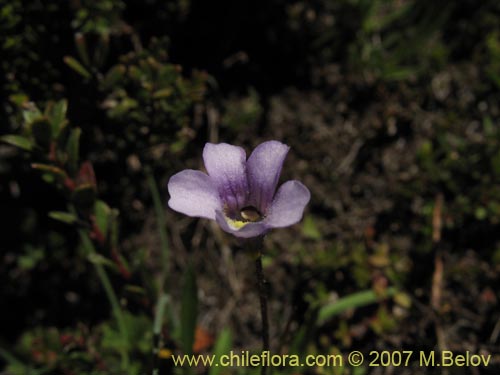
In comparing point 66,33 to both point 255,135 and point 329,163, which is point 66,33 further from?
point 329,163

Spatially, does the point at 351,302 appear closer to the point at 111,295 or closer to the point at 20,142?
the point at 111,295

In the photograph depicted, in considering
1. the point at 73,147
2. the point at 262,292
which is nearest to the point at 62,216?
the point at 73,147

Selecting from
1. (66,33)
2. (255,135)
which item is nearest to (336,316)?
(255,135)

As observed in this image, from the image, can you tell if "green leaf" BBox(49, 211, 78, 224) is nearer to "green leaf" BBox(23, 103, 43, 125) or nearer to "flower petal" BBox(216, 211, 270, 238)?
"green leaf" BBox(23, 103, 43, 125)

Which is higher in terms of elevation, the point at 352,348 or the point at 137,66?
the point at 137,66

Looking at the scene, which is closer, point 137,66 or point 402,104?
point 137,66

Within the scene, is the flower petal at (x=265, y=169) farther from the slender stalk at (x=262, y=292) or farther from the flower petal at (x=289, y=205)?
the slender stalk at (x=262, y=292)

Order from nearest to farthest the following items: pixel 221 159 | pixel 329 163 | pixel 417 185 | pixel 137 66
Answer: pixel 221 159
pixel 137 66
pixel 417 185
pixel 329 163
